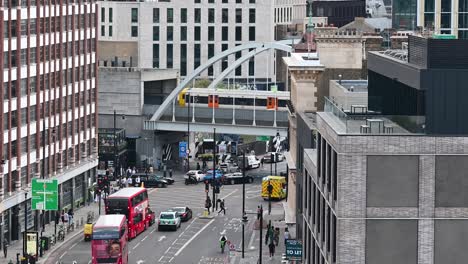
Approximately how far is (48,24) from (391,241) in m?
68.7

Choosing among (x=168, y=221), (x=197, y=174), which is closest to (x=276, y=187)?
(x=197, y=174)

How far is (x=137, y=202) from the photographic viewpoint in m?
121

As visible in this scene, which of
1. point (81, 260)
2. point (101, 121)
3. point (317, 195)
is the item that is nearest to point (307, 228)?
point (317, 195)

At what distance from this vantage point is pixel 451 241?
61.9 meters

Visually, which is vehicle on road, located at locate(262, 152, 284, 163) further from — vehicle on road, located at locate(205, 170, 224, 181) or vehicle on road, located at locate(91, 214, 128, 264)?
vehicle on road, located at locate(91, 214, 128, 264)

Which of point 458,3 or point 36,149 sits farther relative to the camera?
point 458,3

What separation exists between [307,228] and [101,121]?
9195 centimetres

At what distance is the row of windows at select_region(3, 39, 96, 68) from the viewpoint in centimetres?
11688

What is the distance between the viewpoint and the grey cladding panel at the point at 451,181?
202ft

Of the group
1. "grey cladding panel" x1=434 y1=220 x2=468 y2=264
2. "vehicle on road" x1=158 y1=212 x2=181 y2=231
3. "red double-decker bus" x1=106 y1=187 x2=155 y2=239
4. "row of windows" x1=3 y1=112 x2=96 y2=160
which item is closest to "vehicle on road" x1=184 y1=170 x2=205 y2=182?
"row of windows" x1=3 y1=112 x2=96 y2=160

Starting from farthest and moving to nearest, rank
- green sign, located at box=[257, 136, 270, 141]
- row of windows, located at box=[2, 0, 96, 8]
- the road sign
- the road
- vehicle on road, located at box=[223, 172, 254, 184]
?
green sign, located at box=[257, 136, 270, 141] < the road sign < vehicle on road, located at box=[223, 172, 254, 184] < row of windows, located at box=[2, 0, 96, 8] < the road

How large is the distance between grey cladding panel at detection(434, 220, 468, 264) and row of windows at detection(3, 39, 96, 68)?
5833 centimetres

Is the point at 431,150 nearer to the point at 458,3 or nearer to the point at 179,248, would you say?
the point at 179,248

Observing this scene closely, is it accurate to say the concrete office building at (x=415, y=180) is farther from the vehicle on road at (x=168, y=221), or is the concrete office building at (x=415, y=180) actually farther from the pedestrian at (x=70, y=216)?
the pedestrian at (x=70, y=216)
